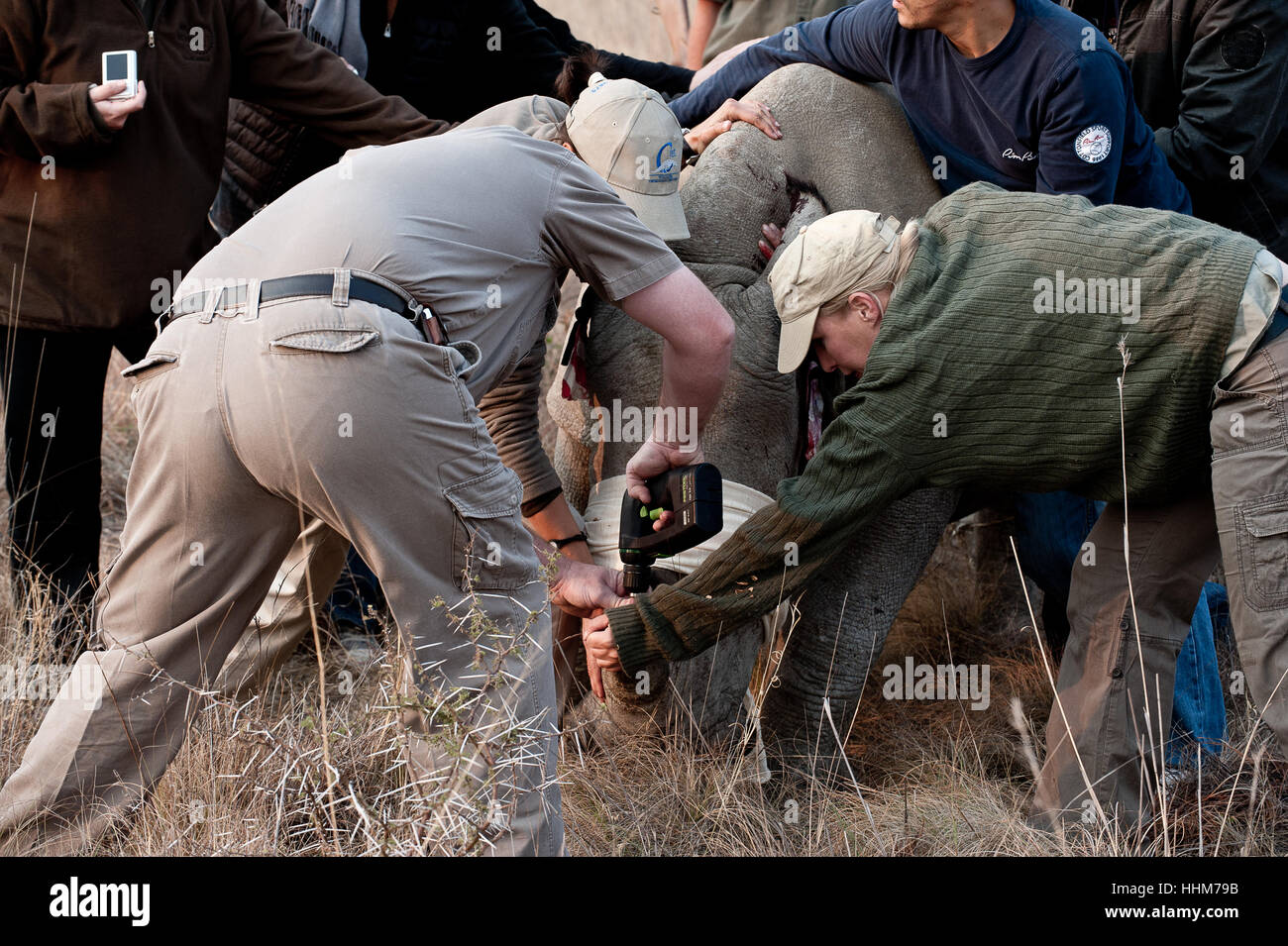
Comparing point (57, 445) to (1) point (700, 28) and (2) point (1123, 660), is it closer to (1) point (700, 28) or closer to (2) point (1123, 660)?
(2) point (1123, 660)

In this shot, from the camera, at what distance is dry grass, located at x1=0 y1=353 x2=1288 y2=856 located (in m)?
3.21

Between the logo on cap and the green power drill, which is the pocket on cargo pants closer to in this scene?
the green power drill

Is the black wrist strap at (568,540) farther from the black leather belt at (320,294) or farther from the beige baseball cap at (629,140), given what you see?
the black leather belt at (320,294)

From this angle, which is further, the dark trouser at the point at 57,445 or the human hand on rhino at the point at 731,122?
the human hand on rhino at the point at 731,122

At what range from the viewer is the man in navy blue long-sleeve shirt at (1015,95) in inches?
164

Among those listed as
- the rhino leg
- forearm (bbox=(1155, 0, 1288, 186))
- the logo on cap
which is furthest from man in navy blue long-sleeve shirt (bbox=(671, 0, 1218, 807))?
the logo on cap

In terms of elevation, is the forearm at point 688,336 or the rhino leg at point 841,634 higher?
the forearm at point 688,336

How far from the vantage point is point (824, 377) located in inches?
180

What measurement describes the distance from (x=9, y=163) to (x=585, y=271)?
2043 mm

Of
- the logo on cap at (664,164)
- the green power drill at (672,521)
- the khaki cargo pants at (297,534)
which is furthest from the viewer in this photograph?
the logo on cap at (664,164)

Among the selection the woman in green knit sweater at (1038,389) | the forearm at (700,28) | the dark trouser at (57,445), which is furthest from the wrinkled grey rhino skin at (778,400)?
the forearm at (700,28)

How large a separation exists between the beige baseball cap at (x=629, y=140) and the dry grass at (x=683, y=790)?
1.41 m

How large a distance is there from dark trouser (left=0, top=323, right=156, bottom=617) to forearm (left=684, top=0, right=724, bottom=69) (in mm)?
3245

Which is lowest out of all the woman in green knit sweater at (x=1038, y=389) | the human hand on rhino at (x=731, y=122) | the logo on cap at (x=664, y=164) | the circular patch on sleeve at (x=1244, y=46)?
the woman in green knit sweater at (x=1038, y=389)
